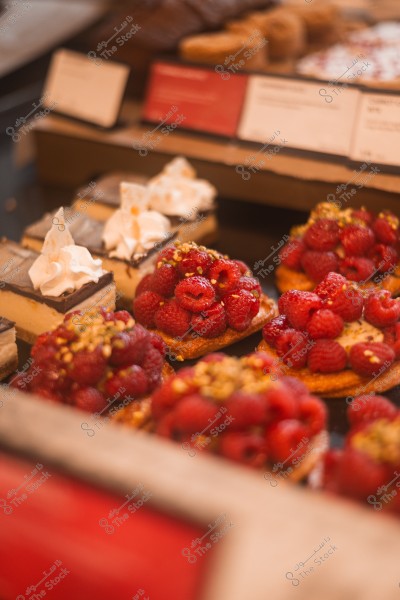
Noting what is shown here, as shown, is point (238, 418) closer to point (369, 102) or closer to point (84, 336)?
point (84, 336)

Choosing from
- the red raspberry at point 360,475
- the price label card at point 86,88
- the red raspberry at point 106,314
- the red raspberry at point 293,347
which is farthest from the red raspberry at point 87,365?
the price label card at point 86,88

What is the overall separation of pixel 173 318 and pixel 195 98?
5.05 ft

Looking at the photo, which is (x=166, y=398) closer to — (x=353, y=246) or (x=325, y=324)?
(x=325, y=324)

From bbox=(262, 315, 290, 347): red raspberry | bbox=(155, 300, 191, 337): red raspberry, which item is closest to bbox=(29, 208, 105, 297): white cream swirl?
bbox=(155, 300, 191, 337): red raspberry

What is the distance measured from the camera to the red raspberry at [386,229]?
9.33 ft

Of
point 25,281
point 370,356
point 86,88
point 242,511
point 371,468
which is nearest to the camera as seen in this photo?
point 242,511

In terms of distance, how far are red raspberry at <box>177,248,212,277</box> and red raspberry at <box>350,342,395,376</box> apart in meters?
0.59

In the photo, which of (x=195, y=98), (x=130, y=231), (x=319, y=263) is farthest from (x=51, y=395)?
(x=195, y=98)

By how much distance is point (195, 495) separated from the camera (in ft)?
4.11

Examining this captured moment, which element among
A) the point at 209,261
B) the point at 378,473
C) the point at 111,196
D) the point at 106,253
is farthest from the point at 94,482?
the point at 111,196

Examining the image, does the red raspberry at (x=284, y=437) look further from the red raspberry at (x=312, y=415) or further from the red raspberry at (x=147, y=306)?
the red raspberry at (x=147, y=306)

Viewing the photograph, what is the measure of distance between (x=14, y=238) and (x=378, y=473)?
248cm

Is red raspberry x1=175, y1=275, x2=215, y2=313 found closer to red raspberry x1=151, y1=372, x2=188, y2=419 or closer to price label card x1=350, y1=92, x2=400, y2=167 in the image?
red raspberry x1=151, y1=372, x2=188, y2=419

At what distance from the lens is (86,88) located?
3.87m
